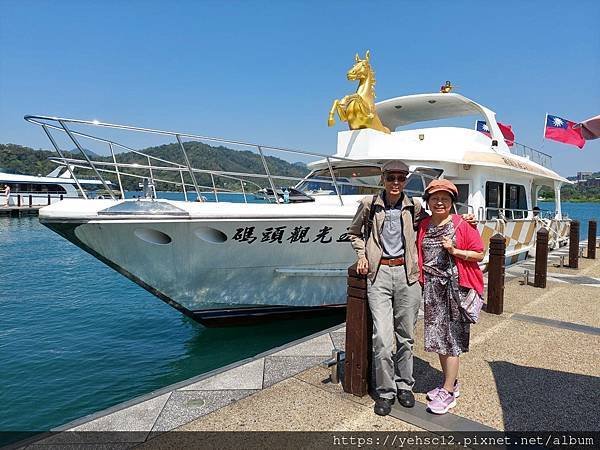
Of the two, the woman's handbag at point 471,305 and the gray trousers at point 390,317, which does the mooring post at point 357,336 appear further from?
the woman's handbag at point 471,305

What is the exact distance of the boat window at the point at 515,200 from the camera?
1054cm

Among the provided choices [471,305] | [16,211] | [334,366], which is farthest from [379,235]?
[16,211]

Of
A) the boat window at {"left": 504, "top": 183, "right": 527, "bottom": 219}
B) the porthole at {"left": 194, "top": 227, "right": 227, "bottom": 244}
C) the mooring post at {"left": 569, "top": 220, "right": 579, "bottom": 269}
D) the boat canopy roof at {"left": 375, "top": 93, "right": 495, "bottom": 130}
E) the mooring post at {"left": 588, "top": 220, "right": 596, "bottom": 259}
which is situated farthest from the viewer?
the mooring post at {"left": 588, "top": 220, "right": 596, "bottom": 259}

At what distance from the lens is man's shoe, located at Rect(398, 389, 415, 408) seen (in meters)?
3.18

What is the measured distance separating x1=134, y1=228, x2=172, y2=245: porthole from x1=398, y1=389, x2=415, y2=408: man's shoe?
3618 mm

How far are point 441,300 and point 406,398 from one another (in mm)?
819

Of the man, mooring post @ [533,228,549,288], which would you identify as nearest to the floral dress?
the man

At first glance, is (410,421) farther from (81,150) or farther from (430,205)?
(81,150)

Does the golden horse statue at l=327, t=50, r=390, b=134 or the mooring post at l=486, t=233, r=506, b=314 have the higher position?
the golden horse statue at l=327, t=50, r=390, b=134

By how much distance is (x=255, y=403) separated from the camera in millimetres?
3299

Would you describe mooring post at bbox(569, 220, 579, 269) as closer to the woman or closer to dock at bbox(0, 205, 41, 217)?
the woman

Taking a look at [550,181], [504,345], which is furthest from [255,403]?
[550,181]

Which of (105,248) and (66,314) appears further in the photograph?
(66,314)

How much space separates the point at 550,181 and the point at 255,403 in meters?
14.4
